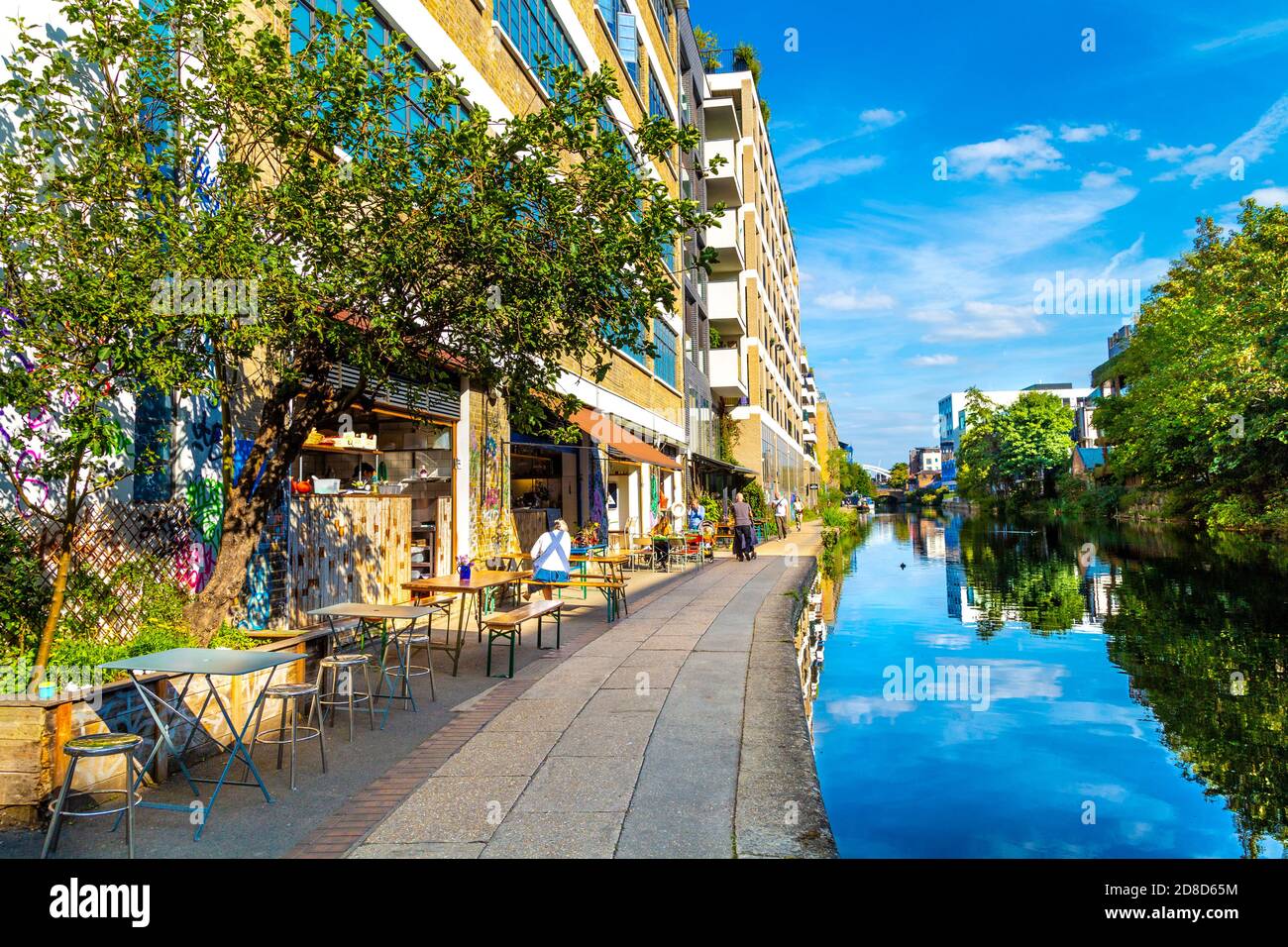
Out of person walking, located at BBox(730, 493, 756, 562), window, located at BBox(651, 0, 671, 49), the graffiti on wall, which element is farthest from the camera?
window, located at BBox(651, 0, 671, 49)

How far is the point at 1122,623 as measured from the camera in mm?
13656

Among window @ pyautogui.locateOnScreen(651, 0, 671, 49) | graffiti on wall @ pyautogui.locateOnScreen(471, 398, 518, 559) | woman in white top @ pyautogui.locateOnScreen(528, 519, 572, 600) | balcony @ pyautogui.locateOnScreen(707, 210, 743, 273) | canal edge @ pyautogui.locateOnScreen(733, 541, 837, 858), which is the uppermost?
window @ pyautogui.locateOnScreen(651, 0, 671, 49)

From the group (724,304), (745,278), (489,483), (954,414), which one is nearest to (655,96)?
(724,304)

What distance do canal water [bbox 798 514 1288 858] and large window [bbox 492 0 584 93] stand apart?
33.7 ft

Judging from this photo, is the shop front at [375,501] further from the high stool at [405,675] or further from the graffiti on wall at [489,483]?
the high stool at [405,675]

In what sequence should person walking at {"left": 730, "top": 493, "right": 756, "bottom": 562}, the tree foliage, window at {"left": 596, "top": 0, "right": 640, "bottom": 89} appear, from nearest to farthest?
window at {"left": 596, "top": 0, "right": 640, "bottom": 89} → person walking at {"left": 730, "top": 493, "right": 756, "bottom": 562} → the tree foliage

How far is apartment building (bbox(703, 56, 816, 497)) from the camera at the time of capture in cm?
3531

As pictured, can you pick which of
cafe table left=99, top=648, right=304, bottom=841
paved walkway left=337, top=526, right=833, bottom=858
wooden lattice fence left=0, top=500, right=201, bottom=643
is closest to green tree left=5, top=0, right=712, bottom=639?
wooden lattice fence left=0, top=500, right=201, bottom=643

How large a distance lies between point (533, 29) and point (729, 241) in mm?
19609

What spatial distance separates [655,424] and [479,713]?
17929mm

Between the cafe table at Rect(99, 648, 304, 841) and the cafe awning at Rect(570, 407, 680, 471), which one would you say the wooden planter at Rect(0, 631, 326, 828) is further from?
the cafe awning at Rect(570, 407, 680, 471)

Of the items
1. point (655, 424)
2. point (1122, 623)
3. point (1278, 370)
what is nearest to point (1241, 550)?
point (1278, 370)

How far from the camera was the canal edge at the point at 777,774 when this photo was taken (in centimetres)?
398

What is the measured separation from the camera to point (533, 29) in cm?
1495
